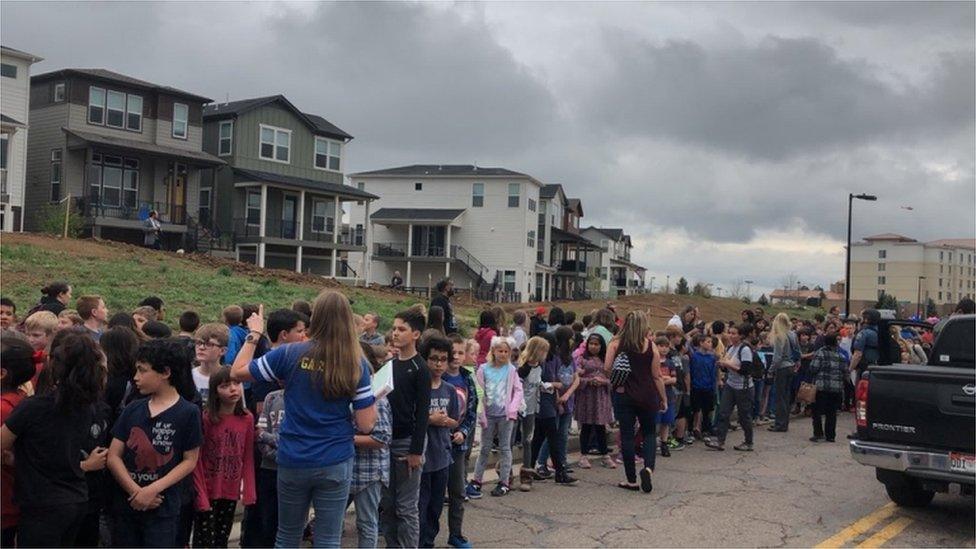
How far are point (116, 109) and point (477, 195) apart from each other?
27.0 m

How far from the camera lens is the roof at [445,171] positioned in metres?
60.5

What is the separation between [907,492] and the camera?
8984 mm

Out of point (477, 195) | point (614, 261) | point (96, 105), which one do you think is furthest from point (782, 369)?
point (614, 261)

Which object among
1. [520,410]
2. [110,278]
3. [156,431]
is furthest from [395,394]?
[110,278]

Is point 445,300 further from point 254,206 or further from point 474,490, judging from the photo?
point 254,206

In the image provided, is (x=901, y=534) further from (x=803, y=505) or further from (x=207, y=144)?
(x=207, y=144)

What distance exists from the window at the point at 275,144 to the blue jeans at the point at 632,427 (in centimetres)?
3930

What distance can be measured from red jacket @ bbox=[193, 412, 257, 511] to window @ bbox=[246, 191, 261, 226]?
132ft

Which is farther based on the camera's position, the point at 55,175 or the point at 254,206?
the point at 254,206

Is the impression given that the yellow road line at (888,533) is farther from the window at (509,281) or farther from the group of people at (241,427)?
the window at (509,281)

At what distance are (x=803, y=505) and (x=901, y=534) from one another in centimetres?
121

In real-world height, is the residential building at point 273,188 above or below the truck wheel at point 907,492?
above

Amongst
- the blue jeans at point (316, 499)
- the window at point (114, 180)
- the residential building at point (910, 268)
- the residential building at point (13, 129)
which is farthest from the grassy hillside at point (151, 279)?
the residential building at point (910, 268)

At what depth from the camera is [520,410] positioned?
9.01 meters
